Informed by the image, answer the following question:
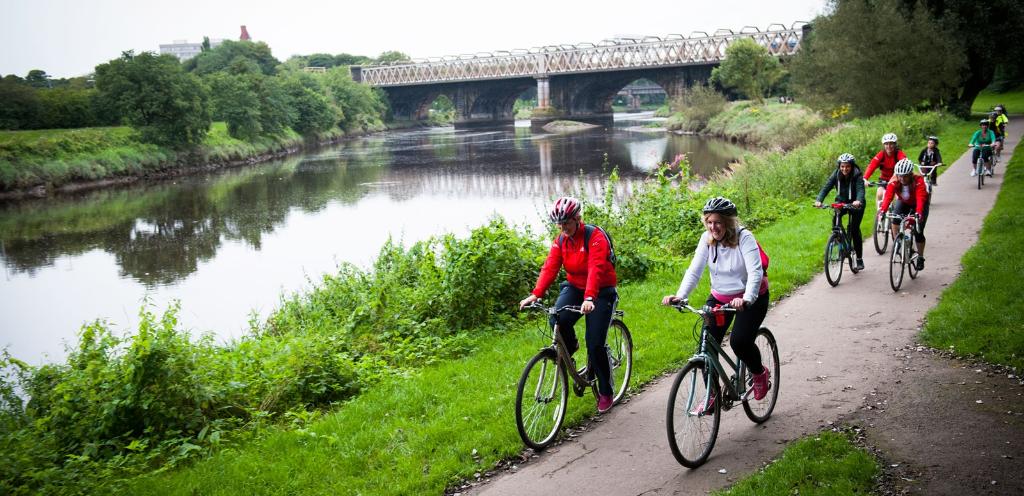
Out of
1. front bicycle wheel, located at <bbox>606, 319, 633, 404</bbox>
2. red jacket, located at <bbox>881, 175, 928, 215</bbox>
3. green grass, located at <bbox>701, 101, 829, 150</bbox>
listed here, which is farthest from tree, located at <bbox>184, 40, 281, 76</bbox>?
front bicycle wheel, located at <bbox>606, 319, 633, 404</bbox>

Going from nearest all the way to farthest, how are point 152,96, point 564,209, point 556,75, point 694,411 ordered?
1. point 694,411
2. point 564,209
3. point 152,96
4. point 556,75

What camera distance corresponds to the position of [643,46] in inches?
4023

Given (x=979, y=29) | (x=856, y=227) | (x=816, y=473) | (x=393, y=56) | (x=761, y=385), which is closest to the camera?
(x=816, y=473)

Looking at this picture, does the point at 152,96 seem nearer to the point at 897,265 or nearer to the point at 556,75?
the point at 897,265

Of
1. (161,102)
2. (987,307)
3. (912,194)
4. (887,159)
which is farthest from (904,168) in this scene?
(161,102)

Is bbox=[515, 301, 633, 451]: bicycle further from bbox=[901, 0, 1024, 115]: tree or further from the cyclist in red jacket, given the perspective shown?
bbox=[901, 0, 1024, 115]: tree

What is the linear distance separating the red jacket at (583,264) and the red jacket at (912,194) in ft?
22.1

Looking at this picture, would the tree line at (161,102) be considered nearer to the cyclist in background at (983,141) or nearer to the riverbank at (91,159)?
the riverbank at (91,159)

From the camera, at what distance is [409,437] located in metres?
7.12

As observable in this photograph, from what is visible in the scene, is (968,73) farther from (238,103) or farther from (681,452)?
(238,103)

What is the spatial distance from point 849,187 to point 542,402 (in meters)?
7.01

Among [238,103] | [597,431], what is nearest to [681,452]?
[597,431]

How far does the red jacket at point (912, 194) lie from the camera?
1128 centimetres

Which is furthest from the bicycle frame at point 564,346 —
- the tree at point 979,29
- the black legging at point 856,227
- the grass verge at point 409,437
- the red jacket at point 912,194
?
the tree at point 979,29
